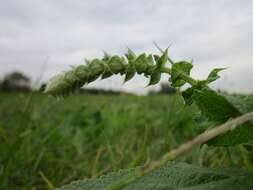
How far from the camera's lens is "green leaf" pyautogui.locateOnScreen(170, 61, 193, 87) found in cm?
98

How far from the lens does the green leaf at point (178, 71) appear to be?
0.98 m

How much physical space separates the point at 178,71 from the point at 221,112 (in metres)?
0.21

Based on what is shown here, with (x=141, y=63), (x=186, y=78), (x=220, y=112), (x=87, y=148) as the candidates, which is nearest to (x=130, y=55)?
(x=141, y=63)

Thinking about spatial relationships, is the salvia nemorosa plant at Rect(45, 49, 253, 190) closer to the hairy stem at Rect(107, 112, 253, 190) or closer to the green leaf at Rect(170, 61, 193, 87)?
the green leaf at Rect(170, 61, 193, 87)

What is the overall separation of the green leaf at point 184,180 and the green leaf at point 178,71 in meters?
0.20

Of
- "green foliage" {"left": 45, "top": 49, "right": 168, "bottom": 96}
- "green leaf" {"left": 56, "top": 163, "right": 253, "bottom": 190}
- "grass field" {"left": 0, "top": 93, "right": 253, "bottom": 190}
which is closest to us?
"green leaf" {"left": 56, "top": 163, "right": 253, "bottom": 190}

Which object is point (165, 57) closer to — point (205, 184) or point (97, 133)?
point (205, 184)

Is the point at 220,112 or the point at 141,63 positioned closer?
the point at 220,112

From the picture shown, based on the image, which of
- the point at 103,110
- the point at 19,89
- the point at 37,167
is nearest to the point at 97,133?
the point at 103,110

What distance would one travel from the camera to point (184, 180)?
798mm

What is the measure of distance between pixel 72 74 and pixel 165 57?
0.21 meters

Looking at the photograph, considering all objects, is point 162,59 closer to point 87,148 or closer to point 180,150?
point 180,150

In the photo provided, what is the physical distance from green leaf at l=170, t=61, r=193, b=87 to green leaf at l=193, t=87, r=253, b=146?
169 mm

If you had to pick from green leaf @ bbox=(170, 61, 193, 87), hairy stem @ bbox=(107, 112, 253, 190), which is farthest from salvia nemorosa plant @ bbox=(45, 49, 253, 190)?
hairy stem @ bbox=(107, 112, 253, 190)
